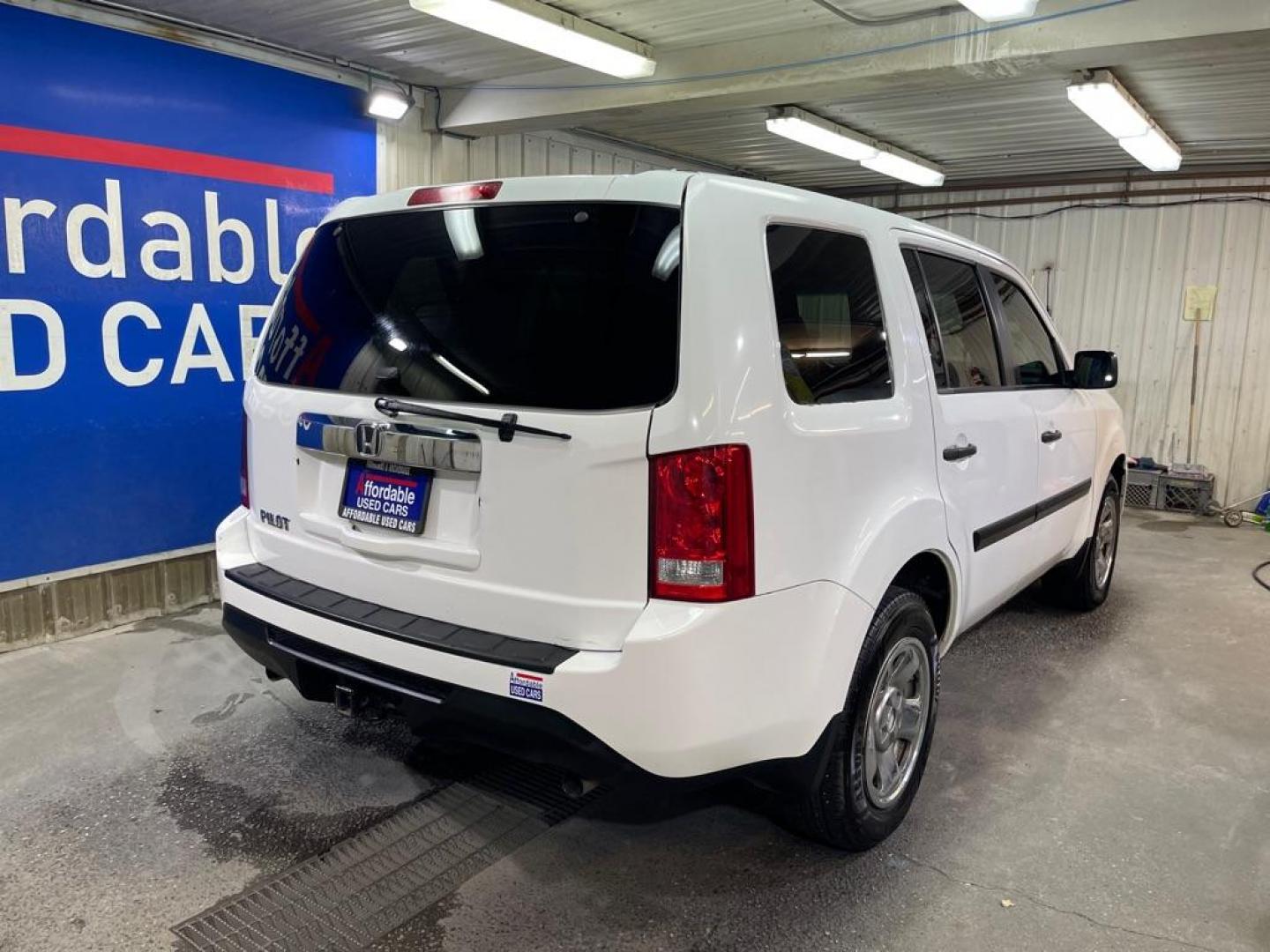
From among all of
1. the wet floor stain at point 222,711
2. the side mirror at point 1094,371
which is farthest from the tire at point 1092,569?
the wet floor stain at point 222,711

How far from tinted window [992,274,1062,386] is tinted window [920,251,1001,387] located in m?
0.24

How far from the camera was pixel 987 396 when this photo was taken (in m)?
3.15

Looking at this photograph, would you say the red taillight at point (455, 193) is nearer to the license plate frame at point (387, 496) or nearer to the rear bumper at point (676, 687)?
the license plate frame at point (387, 496)

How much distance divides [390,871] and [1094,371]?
3.30 meters

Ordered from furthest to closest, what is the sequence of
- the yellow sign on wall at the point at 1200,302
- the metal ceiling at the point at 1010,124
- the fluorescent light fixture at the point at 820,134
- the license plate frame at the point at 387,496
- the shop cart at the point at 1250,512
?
the yellow sign on wall at the point at 1200,302, the shop cart at the point at 1250,512, the fluorescent light fixture at the point at 820,134, the metal ceiling at the point at 1010,124, the license plate frame at the point at 387,496

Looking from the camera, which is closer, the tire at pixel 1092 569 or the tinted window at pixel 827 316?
the tinted window at pixel 827 316

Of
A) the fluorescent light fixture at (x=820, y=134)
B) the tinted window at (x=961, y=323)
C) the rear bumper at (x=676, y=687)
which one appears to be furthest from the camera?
the fluorescent light fixture at (x=820, y=134)

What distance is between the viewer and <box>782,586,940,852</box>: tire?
237 centimetres

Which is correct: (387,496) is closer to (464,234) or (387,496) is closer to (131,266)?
(464,234)

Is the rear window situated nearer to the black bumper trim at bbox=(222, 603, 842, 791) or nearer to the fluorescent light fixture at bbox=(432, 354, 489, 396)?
the fluorescent light fixture at bbox=(432, 354, 489, 396)

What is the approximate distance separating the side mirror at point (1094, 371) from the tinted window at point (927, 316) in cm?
137

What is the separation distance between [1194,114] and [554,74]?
14.2 feet

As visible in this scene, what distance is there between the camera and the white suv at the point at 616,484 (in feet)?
6.35

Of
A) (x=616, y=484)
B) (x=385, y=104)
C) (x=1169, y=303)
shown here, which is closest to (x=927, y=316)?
(x=616, y=484)
